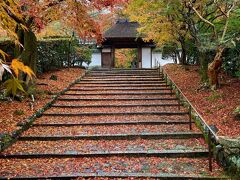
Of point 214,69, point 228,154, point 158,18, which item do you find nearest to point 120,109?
point 214,69

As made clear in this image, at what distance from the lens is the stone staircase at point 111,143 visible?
667 centimetres

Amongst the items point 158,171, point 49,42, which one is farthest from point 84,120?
point 49,42

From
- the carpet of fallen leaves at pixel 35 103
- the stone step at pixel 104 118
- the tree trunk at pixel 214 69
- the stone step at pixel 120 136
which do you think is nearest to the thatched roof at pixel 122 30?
the carpet of fallen leaves at pixel 35 103

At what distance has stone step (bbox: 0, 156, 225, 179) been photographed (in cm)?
638

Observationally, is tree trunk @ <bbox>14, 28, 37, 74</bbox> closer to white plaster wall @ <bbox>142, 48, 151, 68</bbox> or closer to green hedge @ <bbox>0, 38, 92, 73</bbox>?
green hedge @ <bbox>0, 38, 92, 73</bbox>

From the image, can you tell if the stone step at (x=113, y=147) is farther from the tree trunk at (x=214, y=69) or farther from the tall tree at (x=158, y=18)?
the tall tree at (x=158, y=18)

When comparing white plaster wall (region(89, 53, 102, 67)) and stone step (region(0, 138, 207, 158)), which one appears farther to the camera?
white plaster wall (region(89, 53, 102, 67))

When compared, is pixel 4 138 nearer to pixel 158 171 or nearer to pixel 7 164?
pixel 7 164

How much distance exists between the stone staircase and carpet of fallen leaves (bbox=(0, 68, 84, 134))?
45 centimetres

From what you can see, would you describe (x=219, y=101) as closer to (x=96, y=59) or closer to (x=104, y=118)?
(x=104, y=118)

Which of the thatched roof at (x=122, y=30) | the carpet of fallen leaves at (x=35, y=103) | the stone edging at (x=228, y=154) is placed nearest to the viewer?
the stone edging at (x=228, y=154)

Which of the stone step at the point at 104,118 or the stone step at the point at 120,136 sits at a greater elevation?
the stone step at the point at 104,118

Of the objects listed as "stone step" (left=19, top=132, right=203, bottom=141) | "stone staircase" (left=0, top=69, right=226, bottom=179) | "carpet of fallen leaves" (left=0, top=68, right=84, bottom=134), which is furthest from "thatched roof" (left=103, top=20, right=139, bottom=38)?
"stone step" (left=19, top=132, right=203, bottom=141)

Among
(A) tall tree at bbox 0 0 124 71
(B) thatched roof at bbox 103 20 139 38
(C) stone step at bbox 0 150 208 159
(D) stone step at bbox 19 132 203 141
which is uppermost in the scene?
(B) thatched roof at bbox 103 20 139 38
